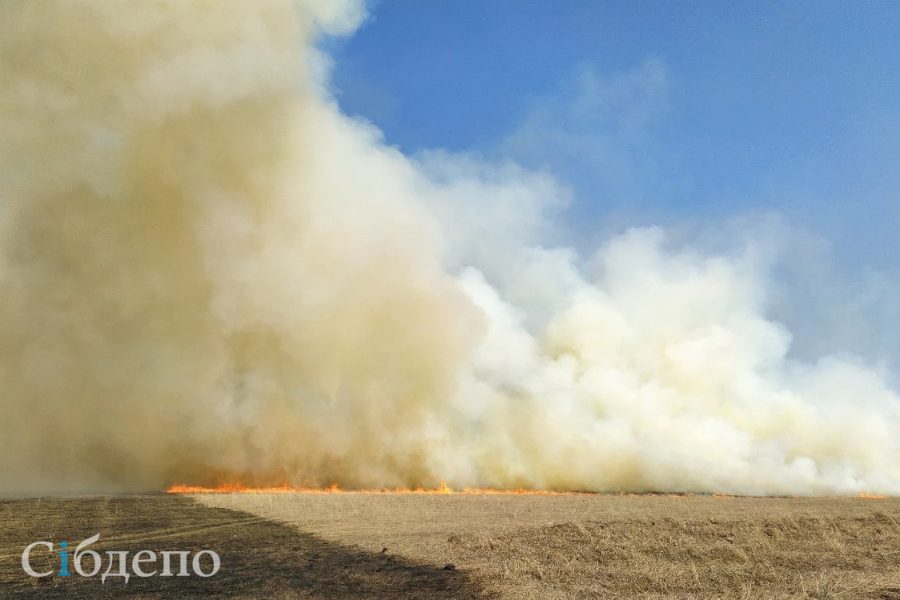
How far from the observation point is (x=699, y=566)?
25.6m

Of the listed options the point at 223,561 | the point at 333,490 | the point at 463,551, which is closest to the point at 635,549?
the point at 463,551

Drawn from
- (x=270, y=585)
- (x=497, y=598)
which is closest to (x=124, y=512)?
(x=270, y=585)

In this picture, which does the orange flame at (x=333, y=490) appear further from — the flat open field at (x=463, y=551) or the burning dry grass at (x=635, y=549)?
the burning dry grass at (x=635, y=549)

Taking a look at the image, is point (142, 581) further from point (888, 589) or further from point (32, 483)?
point (32, 483)

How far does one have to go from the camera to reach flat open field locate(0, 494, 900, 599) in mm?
21000

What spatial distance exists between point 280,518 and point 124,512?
9.66m

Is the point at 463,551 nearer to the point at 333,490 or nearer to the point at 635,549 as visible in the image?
the point at 635,549

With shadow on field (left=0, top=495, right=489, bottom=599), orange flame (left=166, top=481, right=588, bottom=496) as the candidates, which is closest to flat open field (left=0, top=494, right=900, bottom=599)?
shadow on field (left=0, top=495, right=489, bottom=599)

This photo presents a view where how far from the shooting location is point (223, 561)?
966 inches

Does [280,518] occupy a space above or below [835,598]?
above

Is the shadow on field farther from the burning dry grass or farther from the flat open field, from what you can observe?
the burning dry grass

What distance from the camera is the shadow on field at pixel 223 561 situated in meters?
20.2

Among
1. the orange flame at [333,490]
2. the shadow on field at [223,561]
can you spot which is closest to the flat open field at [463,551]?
the shadow on field at [223,561]

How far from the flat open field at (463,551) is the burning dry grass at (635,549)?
3.0 inches
